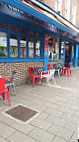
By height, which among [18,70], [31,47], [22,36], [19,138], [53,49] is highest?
[22,36]

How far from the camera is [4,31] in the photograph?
4680mm

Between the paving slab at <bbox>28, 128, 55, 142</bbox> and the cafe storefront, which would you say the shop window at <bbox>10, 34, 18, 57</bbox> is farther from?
the paving slab at <bbox>28, 128, 55, 142</bbox>

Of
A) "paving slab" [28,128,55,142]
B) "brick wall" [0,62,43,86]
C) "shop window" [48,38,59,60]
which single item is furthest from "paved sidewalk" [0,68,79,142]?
"shop window" [48,38,59,60]

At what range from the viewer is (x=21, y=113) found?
288 centimetres

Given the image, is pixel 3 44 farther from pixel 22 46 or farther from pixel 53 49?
pixel 53 49

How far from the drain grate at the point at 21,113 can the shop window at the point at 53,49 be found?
5896 millimetres

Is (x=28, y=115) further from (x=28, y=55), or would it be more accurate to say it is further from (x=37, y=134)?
(x=28, y=55)

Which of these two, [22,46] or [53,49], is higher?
[53,49]

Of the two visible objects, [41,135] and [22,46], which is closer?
[41,135]

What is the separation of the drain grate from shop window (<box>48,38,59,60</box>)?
590 cm

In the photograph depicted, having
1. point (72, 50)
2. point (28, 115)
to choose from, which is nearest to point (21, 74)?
point (28, 115)

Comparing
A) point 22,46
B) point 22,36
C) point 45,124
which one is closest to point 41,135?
point 45,124

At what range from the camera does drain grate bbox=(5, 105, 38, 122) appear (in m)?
2.70

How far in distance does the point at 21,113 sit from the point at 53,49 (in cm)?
692
